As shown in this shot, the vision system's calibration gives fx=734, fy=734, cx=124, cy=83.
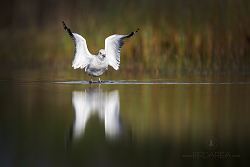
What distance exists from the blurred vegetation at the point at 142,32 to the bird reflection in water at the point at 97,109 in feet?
21.2

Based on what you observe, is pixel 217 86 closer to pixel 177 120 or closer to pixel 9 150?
pixel 177 120

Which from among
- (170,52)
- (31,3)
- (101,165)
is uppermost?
(31,3)

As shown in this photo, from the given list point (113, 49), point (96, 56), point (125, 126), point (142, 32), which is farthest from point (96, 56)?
point (142, 32)

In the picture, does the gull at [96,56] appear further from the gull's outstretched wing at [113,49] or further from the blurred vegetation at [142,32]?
the blurred vegetation at [142,32]

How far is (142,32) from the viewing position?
2258 centimetres

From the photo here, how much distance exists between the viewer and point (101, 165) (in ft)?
22.6

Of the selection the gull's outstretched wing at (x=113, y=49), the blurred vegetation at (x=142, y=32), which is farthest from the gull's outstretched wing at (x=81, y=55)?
the blurred vegetation at (x=142, y=32)

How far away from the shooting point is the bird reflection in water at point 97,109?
899 cm

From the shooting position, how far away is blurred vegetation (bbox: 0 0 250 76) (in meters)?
21.3

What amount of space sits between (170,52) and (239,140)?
1323 cm

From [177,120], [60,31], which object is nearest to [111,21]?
[60,31]

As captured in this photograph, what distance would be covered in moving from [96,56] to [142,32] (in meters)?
7.92

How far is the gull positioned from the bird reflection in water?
0.88 m

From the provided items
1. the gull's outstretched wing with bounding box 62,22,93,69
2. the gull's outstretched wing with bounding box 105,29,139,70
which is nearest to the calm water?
the gull's outstretched wing with bounding box 62,22,93,69
